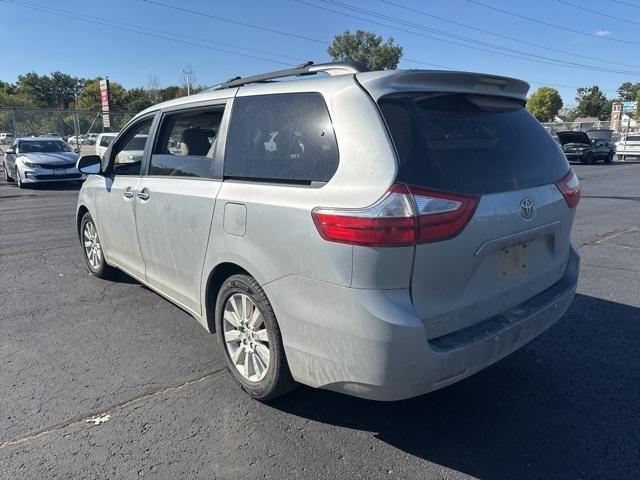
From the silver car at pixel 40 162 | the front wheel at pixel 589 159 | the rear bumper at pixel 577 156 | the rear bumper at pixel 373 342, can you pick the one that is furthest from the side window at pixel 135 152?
the front wheel at pixel 589 159

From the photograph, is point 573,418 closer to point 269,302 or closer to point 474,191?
point 474,191

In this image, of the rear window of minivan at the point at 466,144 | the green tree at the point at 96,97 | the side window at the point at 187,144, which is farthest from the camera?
the green tree at the point at 96,97

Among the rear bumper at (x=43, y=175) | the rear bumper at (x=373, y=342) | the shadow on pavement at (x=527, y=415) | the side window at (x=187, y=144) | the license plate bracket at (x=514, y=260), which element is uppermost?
the side window at (x=187, y=144)

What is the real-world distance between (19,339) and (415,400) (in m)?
3.16

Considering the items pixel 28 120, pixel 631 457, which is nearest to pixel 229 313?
pixel 631 457

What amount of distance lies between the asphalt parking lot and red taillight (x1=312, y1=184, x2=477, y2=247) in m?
1.19

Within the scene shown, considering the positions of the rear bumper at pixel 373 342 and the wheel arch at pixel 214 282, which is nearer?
the rear bumper at pixel 373 342

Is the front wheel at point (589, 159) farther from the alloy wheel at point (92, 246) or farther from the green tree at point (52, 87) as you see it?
the green tree at point (52, 87)

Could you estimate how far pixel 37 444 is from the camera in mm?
2789

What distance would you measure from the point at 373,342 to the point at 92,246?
14.2 ft

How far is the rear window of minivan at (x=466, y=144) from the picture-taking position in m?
2.48

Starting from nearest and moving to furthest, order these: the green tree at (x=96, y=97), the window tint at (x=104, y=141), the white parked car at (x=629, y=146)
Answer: the window tint at (x=104, y=141)
the white parked car at (x=629, y=146)
the green tree at (x=96, y=97)

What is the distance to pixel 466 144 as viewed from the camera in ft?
8.91

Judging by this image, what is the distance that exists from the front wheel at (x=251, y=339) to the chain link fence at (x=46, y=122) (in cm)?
2430
